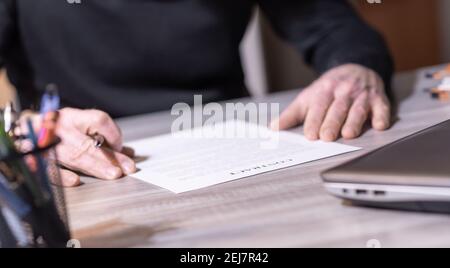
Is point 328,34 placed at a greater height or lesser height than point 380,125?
greater

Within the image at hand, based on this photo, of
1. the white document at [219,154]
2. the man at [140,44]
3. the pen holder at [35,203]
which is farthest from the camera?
the man at [140,44]

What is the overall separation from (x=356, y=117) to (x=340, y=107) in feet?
0.08

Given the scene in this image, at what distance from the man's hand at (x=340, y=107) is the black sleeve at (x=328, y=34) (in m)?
0.08

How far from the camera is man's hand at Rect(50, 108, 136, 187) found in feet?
2.10

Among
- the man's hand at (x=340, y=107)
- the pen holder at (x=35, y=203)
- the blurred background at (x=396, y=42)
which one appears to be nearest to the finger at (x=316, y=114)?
the man's hand at (x=340, y=107)

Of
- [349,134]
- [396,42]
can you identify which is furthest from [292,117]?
[396,42]

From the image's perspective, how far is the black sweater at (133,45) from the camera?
1.07 metres

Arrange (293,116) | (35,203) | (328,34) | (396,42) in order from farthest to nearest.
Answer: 1. (396,42)
2. (328,34)
3. (293,116)
4. (35,203)

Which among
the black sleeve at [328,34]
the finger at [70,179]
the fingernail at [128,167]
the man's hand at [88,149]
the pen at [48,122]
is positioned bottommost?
the finger at [70,179]

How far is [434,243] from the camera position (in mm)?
378

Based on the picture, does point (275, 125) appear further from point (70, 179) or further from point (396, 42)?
point (396, 42)

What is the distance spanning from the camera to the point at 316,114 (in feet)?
2.37

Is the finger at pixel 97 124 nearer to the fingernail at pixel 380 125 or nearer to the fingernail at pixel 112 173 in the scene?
the fingernail at pixel 112 173
